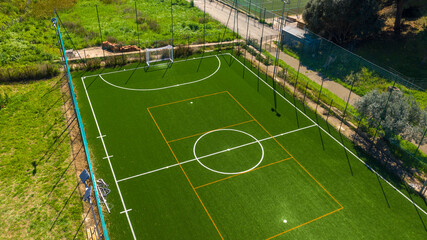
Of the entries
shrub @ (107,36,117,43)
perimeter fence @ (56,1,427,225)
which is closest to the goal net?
perimeter fence @ (56,1,427,225)

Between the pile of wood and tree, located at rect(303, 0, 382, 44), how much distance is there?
22099 mm

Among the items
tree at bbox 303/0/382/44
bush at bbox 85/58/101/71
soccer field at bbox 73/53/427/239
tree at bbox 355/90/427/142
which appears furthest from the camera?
tree at bbox 303/0/382/44

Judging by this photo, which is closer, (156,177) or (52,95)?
(156,177)

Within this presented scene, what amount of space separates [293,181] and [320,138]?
6.08m

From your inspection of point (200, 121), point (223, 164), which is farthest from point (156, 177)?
point (200, 121)

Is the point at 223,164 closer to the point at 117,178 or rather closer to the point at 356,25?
the point at 117,178

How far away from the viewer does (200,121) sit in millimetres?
30859

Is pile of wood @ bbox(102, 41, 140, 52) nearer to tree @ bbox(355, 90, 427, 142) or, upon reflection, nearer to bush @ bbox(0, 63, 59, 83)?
bush @ bbox(0, 63, 59, 83)

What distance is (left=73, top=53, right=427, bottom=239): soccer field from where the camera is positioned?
862 inches

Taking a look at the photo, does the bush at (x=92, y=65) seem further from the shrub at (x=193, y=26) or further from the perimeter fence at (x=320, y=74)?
the shrub at (x=193, y=26)

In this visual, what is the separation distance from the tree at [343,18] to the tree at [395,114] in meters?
16.8

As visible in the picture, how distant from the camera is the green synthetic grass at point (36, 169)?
21328mm

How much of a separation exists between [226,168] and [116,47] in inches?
945

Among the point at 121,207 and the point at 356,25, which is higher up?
the point at 356,25
